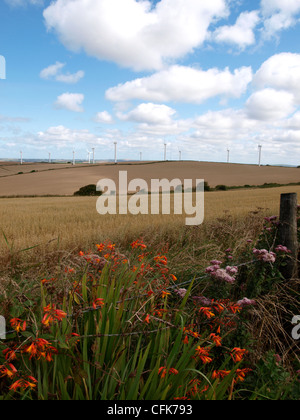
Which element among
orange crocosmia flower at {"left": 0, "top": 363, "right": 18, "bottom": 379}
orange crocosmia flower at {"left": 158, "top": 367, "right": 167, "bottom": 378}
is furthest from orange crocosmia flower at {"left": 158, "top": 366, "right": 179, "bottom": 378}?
orange crocosmia flower at {"left": 0, "top": 363, "right": 18, "bottom": 379}

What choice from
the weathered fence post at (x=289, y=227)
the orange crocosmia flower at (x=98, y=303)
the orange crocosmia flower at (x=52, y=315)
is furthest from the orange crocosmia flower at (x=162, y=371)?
the weathered fence post at (x=289, y=227)

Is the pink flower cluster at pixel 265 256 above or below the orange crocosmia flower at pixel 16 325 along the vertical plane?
above

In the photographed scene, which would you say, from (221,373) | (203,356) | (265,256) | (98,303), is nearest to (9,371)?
(98,303)

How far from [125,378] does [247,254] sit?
2873mm

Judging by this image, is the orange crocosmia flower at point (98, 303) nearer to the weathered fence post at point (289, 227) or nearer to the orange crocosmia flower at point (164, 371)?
the orange crocosmia flower at point (164, 371)

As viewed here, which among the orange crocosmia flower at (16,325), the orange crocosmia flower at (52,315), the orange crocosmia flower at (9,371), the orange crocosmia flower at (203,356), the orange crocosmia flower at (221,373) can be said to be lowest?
the orange crocosmia flower at (221,373)

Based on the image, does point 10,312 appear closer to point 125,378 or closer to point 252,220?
point 125,378

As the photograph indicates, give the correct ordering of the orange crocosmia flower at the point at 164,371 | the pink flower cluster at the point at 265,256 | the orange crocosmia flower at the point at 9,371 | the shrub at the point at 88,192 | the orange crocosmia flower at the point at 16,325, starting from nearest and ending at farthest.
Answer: the orange crocosmia flower at the point at 9,371
the orange crocosmia flower at the point at 16,325
the orange crocosmia flower at the point at 164,371
the pink flower cluster at the point at 265,256
the shrub at the point at 88,192

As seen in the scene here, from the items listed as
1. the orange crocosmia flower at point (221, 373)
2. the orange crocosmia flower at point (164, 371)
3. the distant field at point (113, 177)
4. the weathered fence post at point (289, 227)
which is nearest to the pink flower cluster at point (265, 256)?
the weathered fence post at point (289, 227)

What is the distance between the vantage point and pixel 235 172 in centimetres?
6506

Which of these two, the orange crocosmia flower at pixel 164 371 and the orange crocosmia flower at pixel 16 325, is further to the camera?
the orange crocosmia flower at pixel 164 371

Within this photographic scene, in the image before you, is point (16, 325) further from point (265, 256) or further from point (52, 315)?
point (265, 256)

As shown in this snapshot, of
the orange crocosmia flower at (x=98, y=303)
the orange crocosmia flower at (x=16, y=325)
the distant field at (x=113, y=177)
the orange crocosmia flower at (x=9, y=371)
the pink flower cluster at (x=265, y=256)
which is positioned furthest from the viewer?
the distant field at (x=113, y=177)
